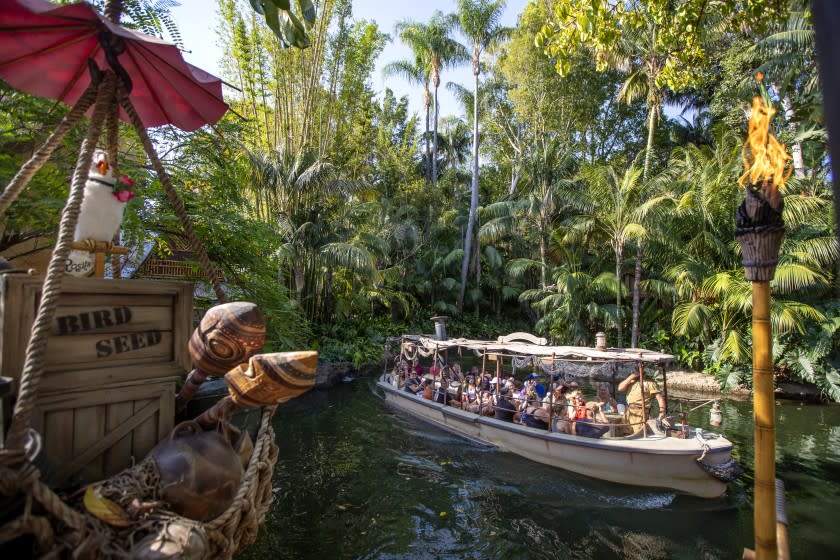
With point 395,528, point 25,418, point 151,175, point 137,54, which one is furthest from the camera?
point 395,528

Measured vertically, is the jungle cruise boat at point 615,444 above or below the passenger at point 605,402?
below

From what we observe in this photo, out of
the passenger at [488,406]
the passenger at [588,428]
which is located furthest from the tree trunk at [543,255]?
the passenger at [588,428]

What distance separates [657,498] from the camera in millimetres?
9570

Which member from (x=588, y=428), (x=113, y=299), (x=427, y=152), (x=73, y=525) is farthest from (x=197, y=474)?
(x=427, y=152)

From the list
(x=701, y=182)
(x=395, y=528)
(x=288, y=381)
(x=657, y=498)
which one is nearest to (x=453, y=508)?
(x=395, y=528)

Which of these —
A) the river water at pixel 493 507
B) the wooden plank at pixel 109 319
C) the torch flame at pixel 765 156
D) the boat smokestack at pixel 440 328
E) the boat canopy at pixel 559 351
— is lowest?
the river water at pixel 493 507

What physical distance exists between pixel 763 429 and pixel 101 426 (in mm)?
3373

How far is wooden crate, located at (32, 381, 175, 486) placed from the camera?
2188mm

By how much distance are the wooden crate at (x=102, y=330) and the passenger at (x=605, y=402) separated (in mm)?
10060

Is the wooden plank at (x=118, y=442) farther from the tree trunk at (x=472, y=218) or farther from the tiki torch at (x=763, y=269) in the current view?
the tree trunk at (x=472, y=218)

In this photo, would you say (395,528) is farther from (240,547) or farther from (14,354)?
(14,354)

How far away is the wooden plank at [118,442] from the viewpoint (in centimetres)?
237

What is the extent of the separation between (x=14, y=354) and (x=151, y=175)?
5.47 meters

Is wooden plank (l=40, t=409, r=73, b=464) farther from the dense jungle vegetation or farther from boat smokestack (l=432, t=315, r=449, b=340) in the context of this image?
boat smokestack (l=432, t=315, r=449, b=340)
